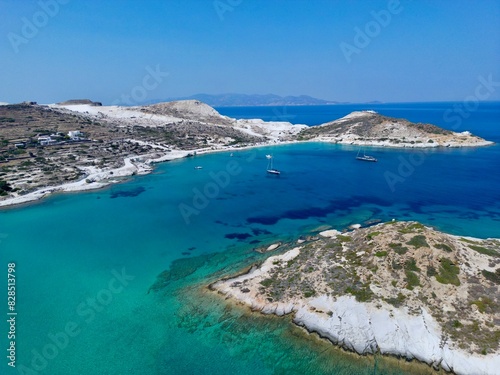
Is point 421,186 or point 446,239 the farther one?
point 421,186

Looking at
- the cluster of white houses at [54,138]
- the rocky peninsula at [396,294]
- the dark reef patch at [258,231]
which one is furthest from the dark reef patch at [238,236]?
the cluster of white houses at [54,138]

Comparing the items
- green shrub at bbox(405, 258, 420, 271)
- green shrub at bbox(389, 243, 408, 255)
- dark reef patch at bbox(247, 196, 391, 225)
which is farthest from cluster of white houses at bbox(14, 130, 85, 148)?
green shrub at bbox(405, 258, 420, 271)

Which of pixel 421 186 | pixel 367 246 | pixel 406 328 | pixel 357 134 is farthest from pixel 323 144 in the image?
pixel 406 328

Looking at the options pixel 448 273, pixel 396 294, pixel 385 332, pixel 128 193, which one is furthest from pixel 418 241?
pixel 128 193

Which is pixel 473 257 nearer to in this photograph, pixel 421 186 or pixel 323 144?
pixel 421 186

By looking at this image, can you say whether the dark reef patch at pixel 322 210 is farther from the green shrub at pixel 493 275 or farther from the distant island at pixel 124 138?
the distant island at pixel 124 138

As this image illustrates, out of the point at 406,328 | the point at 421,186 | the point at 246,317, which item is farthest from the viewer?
the point at 421,186
